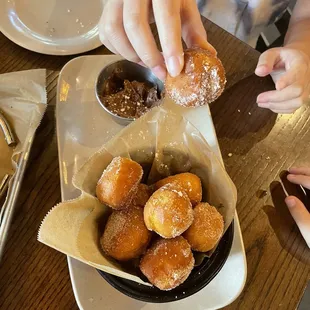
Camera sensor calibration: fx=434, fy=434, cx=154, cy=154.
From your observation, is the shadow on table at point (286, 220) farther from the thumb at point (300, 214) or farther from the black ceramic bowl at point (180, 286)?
the black ceramic bowl at point (180, 286)

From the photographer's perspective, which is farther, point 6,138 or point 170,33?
point 6,138

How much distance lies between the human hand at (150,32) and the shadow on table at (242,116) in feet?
0.65

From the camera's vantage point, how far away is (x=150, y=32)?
2.39 ft

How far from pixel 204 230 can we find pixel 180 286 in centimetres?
10

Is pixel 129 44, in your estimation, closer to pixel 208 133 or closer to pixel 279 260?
pixel 208 133

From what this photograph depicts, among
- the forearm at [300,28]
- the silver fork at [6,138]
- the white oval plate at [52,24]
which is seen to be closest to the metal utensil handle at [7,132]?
the silver fork at [6,138]

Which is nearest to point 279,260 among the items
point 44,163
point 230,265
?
point 230,265

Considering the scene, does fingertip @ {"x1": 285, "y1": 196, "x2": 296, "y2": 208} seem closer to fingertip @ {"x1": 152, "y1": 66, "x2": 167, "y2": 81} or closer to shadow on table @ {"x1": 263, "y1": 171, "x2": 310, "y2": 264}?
shadow on table @ {"x1": 263, "y1": 171, "x2": 310, "y2": 264}

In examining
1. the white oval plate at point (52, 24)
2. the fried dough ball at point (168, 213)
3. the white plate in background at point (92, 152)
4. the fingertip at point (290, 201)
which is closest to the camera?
the fried dough ball at point (168, 213)

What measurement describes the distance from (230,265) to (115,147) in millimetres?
296

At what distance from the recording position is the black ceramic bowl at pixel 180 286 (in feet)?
2.20

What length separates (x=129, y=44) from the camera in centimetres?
78

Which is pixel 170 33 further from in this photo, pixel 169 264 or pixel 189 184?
pixel 169 264

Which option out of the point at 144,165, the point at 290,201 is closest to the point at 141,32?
the point at 144,165
